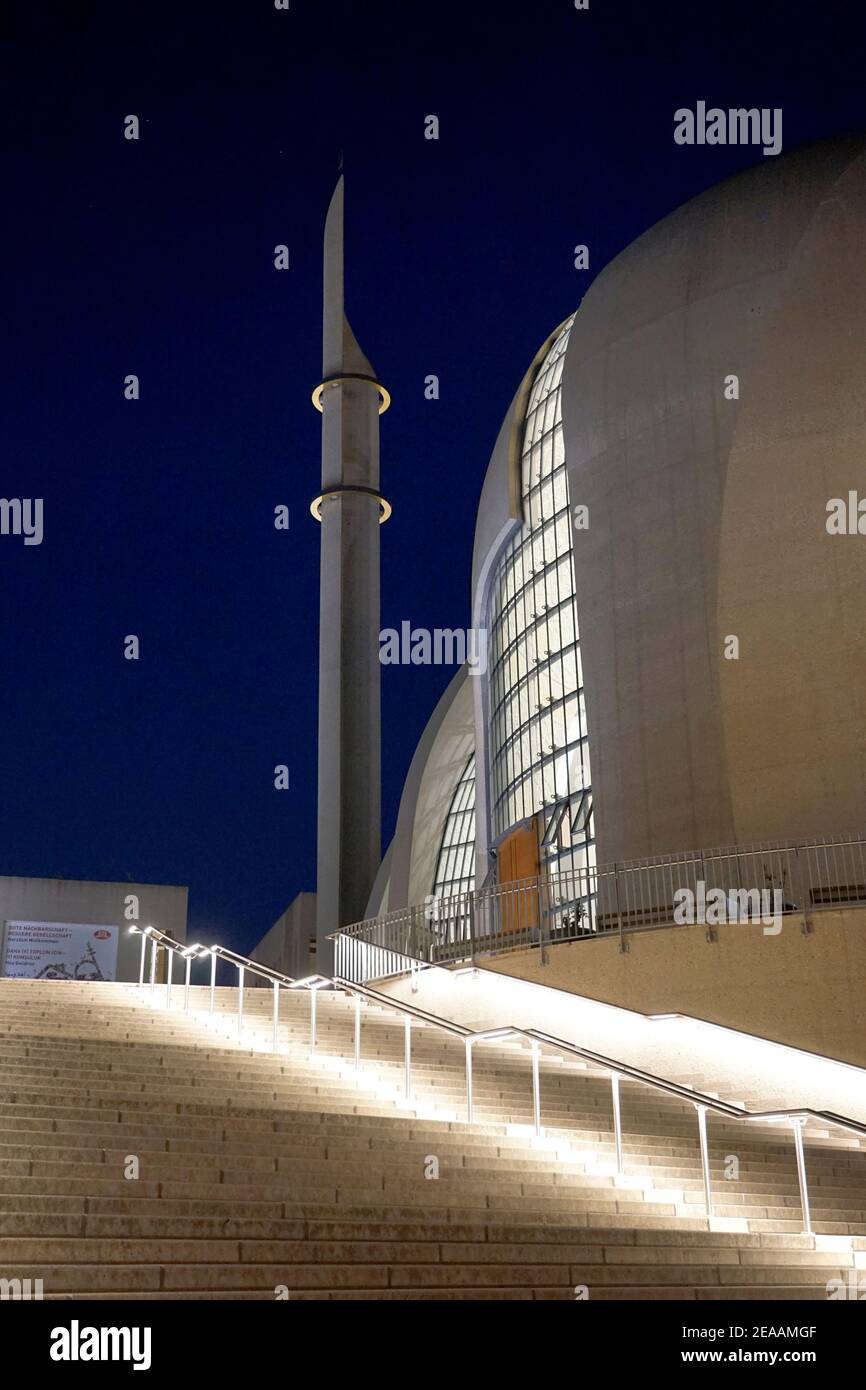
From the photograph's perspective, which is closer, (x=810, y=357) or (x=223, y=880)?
(x=810, y=357)

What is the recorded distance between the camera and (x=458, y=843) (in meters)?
42.7

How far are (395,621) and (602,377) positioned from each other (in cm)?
4387

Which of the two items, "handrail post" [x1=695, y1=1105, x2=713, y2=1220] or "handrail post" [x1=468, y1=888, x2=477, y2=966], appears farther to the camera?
"handrail post" [x1=468, y1=888, x2=477, y2=966]

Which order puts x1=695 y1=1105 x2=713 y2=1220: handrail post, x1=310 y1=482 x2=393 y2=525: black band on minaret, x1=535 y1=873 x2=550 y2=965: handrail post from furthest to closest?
x1=310 y1=482 x2=393 y2=525: black band on minaret, x1=535 y1=873 x2=550 y2=965: handrail post, x1=695 y1=1105 x2=713 y2=1220: handrail post

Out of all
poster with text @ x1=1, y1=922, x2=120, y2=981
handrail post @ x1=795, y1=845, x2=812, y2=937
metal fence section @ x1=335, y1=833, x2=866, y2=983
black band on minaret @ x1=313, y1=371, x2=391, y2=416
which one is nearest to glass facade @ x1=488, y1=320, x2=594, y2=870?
metal fence section @ x1=335, y1=833, x2=866, y2=983

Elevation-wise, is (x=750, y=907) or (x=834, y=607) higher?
(x=834, y=607)

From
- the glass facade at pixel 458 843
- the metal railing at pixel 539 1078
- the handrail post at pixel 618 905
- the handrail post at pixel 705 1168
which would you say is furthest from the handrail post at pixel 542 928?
the glass facade at pixel 458 843

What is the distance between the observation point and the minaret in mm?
40344

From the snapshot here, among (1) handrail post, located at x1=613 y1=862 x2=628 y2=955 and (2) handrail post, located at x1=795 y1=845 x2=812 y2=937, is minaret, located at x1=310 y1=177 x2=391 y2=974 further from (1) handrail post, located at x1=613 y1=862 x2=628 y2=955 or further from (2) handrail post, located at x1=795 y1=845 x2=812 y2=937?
(2) handrail post, located at x1=795 y1=845 x2=812 y2=937

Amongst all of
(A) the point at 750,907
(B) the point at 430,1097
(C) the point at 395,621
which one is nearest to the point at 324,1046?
(B) the point at 430,1097

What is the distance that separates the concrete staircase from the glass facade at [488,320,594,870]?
496 inches

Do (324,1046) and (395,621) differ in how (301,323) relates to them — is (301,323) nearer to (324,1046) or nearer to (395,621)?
(395,621)

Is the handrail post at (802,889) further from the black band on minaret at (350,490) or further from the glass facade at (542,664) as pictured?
the black band on minaret at (350,490)
